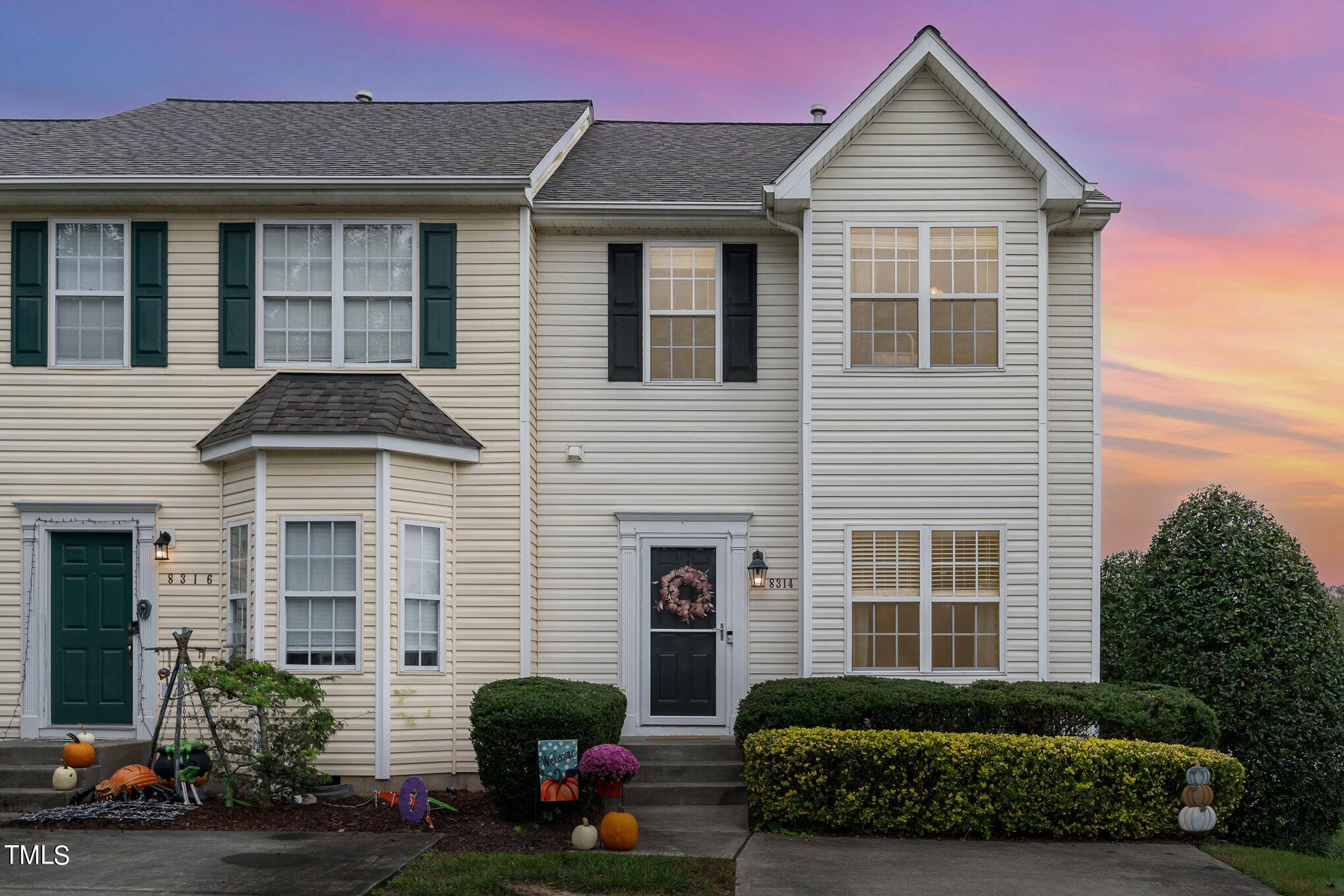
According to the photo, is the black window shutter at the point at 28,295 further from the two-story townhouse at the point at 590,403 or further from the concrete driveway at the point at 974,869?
the concrete driveway at the point at 974,869

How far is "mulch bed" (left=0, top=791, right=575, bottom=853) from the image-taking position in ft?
31.9

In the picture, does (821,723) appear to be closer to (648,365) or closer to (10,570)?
(648,365)

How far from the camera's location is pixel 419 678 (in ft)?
39.0

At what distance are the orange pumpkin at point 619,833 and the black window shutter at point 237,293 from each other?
20.7 feet

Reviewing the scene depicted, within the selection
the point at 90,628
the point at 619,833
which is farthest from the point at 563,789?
the point at 90,628

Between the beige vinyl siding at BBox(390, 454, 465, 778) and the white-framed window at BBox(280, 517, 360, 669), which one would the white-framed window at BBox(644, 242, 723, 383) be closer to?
the beige vinyl siding at BBox(390, 454, 465, 778)

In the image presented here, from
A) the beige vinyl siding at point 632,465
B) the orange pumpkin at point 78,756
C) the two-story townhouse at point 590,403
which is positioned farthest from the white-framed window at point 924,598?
the orange pumpkin at point 78,756

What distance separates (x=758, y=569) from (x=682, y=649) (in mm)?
1258

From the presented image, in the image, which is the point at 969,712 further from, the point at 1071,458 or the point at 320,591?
the point at 320,591

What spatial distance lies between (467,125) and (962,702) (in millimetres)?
9282

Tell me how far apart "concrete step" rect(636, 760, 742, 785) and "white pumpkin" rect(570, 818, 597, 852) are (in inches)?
89.1

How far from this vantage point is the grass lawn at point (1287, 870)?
28.2ft

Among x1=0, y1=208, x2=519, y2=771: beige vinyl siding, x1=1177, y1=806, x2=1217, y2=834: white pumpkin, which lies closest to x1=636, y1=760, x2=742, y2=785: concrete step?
x1=0, y1=208, x2=519, y2=771: beige vinyl siding

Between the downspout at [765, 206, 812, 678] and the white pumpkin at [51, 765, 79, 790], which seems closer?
the white pumpkin at [51, 765, 79, 790]
